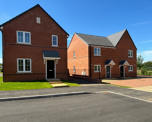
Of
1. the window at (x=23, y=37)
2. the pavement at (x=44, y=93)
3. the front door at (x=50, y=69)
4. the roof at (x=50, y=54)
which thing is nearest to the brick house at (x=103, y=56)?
the roof at (x=50, y=54)

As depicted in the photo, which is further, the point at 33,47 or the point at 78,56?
the point at 78,56

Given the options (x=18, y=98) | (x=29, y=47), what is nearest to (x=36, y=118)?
(x=18, y=98)

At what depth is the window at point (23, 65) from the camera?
13880 mm

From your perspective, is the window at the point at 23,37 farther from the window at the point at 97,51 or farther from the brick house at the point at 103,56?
the window at the point at 97,51

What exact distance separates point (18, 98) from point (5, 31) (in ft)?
32.6

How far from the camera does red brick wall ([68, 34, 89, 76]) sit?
21281 millimetres

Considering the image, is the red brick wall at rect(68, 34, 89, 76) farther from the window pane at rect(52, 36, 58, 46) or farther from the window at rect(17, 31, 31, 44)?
the window at rect(17, 31, 31, 44)

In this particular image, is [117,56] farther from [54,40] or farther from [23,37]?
[23,37]

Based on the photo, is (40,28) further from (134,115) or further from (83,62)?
(134,115)

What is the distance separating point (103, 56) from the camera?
2173cm

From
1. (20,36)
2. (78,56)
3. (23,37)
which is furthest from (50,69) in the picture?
(78,56)

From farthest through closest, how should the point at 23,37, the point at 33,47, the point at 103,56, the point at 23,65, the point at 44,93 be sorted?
the point at 103,56, the point at 33,47, the point at 23,37, the point at 23,65, the point at 44,93

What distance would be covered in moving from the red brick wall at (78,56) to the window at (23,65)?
10316mm

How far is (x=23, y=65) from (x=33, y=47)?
2.60 meters
